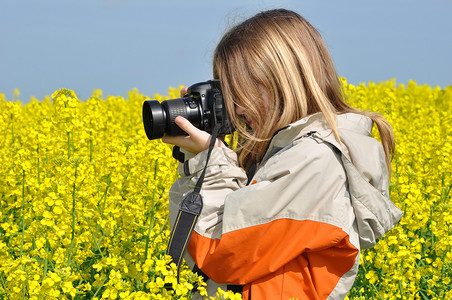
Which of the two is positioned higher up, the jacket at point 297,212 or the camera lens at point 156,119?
the camera lens at point 156,119

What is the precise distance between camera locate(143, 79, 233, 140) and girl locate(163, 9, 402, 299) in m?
0.04

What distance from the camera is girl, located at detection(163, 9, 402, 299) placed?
183cm

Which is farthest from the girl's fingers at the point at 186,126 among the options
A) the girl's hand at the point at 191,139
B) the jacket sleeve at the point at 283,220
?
the jacket sleeve at the point at 283,220

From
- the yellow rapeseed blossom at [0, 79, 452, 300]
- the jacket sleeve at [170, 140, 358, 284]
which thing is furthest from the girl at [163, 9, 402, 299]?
the yellow rapeseed blossom at [0, 79, 452, 300]

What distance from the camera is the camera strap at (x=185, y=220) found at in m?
1.94

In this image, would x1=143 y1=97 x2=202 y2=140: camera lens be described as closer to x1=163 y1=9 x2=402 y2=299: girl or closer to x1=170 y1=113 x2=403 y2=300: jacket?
x1=163 y1=9 x2=402 y2=299: girl

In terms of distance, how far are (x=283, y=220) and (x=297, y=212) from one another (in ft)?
0.16

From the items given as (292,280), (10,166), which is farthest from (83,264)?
(292,280)

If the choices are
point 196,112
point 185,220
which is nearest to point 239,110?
point 196,112

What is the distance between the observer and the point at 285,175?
185 centimetres

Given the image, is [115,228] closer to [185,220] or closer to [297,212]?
[185,220]

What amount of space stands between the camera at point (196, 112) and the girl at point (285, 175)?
0.12ft

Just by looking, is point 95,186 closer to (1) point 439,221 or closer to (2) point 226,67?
(2) point 226,67

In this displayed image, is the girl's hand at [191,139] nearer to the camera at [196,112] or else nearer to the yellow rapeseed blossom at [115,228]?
the camera at [196,112]
